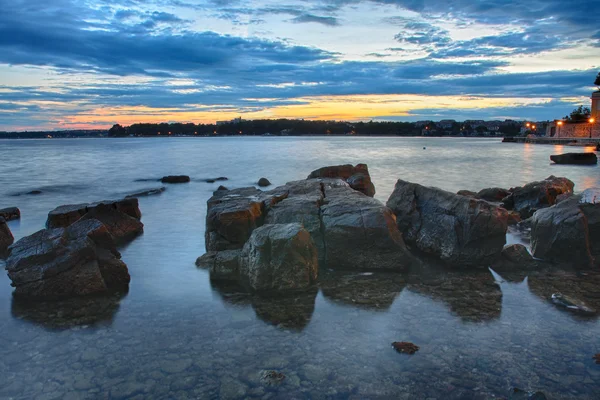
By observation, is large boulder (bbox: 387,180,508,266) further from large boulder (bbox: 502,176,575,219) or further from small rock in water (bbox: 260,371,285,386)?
large boulder (bbox: 502,176,575,219)

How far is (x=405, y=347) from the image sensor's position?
6512 mm

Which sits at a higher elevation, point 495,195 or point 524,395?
point 495,195

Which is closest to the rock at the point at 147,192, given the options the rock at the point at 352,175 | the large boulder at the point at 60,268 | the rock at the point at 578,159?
the rock at the point at 352,175

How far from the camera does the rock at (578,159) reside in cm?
4100

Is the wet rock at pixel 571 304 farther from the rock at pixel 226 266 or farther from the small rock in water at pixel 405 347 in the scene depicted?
the rock at pixel 226 266

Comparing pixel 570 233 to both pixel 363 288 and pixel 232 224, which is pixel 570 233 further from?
pixel 232 224

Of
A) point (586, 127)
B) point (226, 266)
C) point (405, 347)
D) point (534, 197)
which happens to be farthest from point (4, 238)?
point (586, 127)

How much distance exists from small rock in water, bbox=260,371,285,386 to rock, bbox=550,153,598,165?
44.0 m

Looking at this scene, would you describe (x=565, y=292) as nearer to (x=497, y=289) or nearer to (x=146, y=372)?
(x=497, y=289)

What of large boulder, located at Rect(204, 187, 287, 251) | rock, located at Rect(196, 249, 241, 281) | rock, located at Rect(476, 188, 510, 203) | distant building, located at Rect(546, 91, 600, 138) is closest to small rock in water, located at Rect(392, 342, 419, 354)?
rock, located at Rect(196, 249, 241, 281)

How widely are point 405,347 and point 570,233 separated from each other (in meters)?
5.82

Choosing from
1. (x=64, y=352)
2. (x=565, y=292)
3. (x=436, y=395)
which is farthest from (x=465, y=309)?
(x=64, y=352)

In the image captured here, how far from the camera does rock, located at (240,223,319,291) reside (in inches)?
341

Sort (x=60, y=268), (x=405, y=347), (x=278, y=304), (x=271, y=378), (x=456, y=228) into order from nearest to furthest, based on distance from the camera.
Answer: (x=271, y=378), (x=405, y=347), (x=278, y=304), (x=60, y=268), (x=456, y=228)
